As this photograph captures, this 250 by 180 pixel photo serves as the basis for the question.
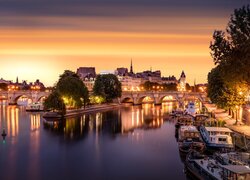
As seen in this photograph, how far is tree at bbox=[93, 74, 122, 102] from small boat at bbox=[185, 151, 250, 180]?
66.4 meters

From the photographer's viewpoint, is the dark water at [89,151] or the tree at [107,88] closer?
the dark water at [89,151]

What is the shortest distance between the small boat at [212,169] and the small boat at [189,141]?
135 inches

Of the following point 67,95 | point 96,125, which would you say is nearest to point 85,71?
point 67,95

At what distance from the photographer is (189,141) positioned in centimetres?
3619

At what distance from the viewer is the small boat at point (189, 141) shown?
113 feet

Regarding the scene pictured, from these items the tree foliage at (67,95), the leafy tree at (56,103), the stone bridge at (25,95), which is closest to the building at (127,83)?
the stone bridge at (25,95)

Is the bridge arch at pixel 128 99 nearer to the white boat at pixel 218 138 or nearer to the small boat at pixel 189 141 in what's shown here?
the small boat at pixel 189 141

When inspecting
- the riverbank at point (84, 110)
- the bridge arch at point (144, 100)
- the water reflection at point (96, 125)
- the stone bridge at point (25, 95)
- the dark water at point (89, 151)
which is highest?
the stone bridge at point (25, 95)

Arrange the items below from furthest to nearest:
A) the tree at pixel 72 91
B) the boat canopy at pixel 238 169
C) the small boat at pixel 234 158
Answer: the tree at pixel 72 91, the small boat at pixel 234 158, the boat canopy at pixel 238 169

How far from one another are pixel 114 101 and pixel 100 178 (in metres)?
74.0

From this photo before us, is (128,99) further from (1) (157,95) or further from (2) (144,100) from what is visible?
(2) (144,100)

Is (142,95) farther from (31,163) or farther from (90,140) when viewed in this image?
(31,163)

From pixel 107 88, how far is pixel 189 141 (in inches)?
2491

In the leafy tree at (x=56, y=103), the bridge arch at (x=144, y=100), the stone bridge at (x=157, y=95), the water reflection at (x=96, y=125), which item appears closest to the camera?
the water reflection at (x=96, y=125)
